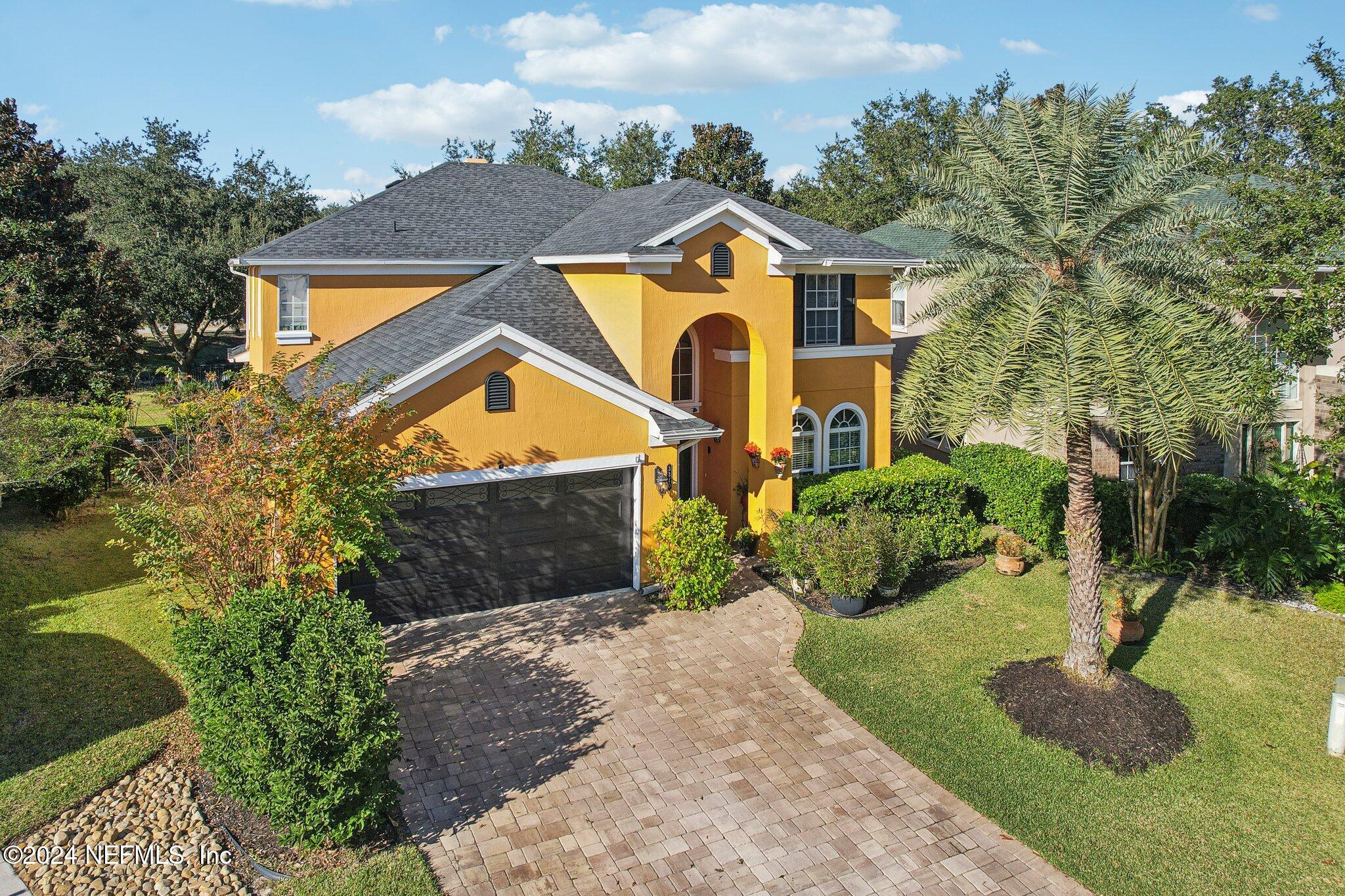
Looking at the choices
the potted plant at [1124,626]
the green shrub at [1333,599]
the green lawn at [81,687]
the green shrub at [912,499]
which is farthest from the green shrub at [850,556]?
the green lawn at [81,687]

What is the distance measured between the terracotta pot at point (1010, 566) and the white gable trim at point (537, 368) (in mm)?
7355

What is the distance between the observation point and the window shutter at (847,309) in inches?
829

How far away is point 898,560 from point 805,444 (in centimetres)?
473

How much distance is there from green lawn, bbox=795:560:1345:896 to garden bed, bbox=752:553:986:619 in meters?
0.31

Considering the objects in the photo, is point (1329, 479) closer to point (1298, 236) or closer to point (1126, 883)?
point (1298, 236)

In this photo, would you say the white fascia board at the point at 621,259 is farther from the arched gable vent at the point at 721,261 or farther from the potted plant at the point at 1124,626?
the potted plant at the point at 1124,626

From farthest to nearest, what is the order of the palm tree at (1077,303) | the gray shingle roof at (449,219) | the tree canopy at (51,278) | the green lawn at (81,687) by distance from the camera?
the tree canopy at (51,278) < the gray shingle roof at (449,219) < the palm tree at (1077,303) < the green lawn at (81,687)

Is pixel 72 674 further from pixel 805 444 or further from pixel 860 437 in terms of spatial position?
pixel 860 437

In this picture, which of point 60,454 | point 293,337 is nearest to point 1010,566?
point 293,337

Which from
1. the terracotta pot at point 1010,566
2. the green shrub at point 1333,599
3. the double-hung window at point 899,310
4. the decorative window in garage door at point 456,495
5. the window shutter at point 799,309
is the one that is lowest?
the green shrub at point 1333,599

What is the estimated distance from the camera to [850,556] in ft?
53.5

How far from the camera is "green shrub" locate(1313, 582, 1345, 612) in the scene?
650 inches

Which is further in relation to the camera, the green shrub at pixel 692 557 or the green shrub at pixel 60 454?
the green shrub at pixel 60 454

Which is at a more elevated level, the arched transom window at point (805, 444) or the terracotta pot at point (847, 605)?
the arched transom window at point (805, 444)
